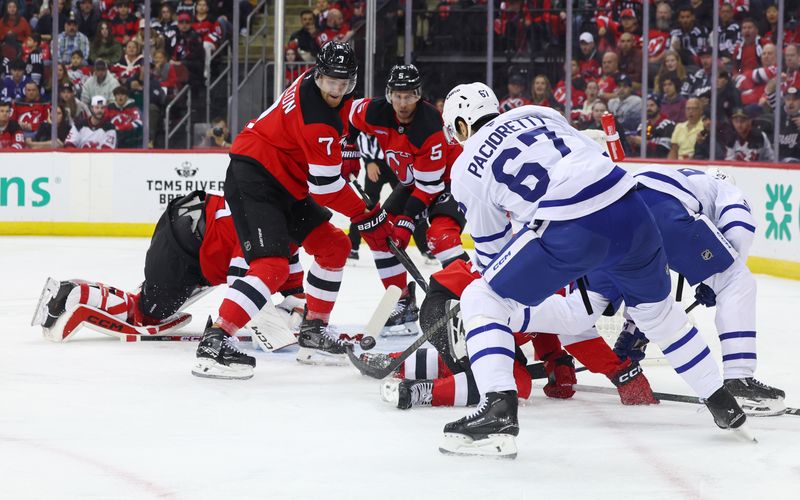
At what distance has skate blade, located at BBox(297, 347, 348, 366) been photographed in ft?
13.7

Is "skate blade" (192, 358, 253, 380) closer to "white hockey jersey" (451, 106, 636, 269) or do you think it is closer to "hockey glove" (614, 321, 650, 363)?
"white hockey jersey" (451, 106, 636, 269)

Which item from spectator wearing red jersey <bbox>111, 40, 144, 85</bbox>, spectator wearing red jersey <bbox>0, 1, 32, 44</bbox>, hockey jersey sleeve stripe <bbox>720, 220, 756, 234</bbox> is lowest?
hockey jersey sleeve stripe <bbox>720, 220, 756, 234</bbox>

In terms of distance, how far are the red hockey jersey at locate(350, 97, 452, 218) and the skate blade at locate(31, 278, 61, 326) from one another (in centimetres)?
145

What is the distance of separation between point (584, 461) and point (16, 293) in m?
3.79

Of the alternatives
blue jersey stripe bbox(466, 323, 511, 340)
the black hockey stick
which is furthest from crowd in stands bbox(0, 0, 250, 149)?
blue jersey stripe bbox(466, 323, 511, 340)

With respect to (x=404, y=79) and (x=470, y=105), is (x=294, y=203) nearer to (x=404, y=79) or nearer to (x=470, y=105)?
(x=404, y=79)

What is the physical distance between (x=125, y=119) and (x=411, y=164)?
4.32 metres

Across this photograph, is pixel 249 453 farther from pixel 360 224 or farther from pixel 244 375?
pixel 360 224

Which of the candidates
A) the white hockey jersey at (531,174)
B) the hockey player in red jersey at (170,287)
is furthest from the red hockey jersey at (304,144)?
the white hockey jersey at (531,174)

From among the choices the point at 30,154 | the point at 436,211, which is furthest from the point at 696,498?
the point at 30,154

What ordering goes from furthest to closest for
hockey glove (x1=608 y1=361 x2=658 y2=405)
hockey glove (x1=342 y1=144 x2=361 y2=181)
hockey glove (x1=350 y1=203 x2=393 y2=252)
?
hockey glove (x1=342 y1=144 x2=361 y2=181)
hockey glove (x1=350 y1=203 x2=393 y2=252)
hockey glove (x1=608 y1=361 x2=658 y2=405)

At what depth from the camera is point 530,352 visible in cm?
447

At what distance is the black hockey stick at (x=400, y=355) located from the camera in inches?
134

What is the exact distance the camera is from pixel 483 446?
114 inches
